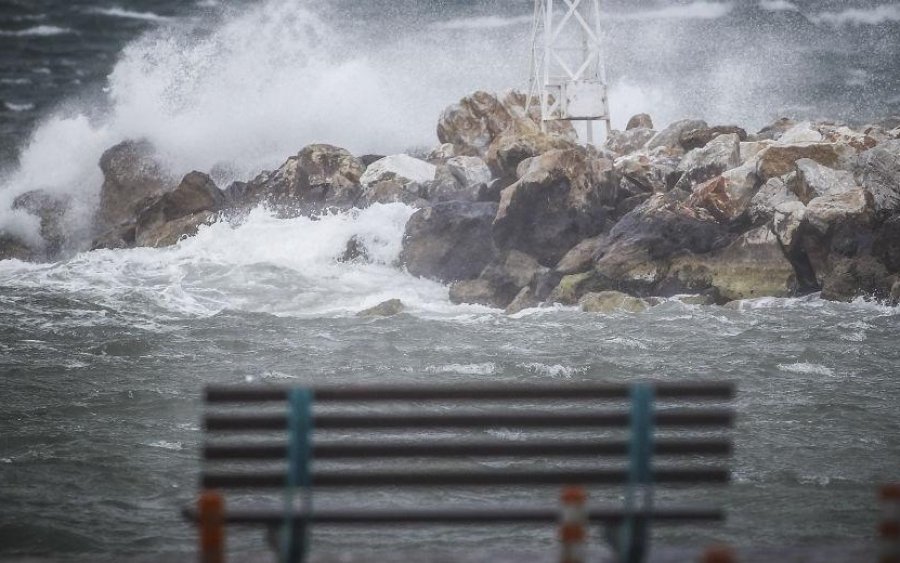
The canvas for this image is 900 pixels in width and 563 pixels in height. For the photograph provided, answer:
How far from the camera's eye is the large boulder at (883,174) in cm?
2391

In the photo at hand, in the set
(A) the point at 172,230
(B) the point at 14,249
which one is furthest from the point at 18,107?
(A) the point at 172,230

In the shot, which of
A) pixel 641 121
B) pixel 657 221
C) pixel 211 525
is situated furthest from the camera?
pixel 641 121

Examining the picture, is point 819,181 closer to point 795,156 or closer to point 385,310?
point 795,156

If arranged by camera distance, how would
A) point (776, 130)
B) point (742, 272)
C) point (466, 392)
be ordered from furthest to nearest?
1. point (776, 130)
2. point (742, 272)
3. point (466, 392)

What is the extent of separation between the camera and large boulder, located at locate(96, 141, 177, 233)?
131ft

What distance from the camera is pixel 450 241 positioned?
28.0 metres

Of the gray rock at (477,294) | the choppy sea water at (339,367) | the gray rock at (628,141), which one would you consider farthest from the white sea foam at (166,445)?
the gray rock at (628,141)

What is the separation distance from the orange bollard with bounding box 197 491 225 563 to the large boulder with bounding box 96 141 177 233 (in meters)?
36.3

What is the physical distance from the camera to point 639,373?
59.6ft

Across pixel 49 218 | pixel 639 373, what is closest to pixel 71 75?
pixel 49 218

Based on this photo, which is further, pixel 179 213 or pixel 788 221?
pixel 179 213

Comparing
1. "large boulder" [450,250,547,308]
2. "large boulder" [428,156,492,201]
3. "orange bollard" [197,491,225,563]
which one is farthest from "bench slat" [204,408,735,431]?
"large boulder" [428,156,492,201]

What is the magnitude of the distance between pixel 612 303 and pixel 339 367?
7.73m

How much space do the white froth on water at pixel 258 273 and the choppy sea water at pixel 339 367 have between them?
4.7 inches
